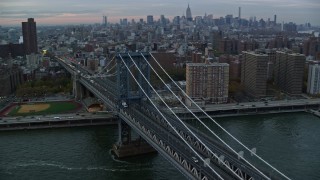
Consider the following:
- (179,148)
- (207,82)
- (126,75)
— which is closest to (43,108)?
(126,75)

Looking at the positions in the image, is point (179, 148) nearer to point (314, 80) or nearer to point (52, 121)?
point (52, 121)

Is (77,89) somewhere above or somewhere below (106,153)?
above

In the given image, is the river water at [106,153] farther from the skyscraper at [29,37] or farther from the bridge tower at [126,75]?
the skyscraper at [29,37]

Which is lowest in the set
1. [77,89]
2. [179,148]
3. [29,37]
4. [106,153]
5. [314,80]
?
[106,153]

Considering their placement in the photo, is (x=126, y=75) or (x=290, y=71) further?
(x=290, y=71)

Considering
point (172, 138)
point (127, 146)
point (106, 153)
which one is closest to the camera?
point (172, 138)

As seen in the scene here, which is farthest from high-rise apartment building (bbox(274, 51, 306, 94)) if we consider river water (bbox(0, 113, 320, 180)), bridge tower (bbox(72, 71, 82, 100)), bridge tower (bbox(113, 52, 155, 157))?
bridge tower (bbox(72, 71, 82, 100))

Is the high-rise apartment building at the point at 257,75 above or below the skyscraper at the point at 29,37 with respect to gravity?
below

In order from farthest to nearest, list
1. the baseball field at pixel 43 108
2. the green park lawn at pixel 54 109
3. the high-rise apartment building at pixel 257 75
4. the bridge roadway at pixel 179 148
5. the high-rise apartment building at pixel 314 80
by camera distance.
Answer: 1. the high-rise apartment building at pixel 314 80
2. the high-rise apartment building at pixel 257 75
3. the baseball field at pixel 43 108
4. the green park lawn at pixel 54 109
5. the bridge roadway at pixel 179 148

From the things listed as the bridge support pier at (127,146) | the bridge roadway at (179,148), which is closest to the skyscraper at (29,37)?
the bridge roadway at (179,148)
